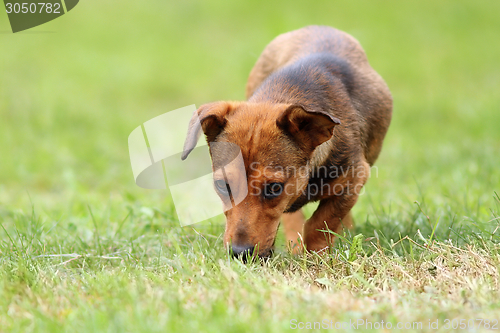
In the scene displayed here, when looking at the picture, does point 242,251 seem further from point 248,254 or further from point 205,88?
point 205,88

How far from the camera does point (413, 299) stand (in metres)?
2.89

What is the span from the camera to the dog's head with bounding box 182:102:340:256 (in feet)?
11.2

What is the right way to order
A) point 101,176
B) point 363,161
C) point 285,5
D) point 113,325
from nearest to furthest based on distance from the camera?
point 113,325, point 363,161, point 101,176, point 285,5

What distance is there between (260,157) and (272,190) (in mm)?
248

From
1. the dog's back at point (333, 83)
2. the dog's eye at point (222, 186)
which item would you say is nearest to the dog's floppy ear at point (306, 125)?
the dog's back at point (333, 83)

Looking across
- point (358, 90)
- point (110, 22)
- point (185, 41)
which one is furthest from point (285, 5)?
point (358, 90)

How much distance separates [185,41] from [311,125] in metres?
11.8

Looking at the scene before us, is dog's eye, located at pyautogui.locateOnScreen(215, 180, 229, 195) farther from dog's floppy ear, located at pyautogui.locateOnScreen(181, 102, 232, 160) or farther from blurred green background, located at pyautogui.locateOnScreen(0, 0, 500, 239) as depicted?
blurred green background, located at pyautogui.locateOnScreen(0, 0, 500, 239)

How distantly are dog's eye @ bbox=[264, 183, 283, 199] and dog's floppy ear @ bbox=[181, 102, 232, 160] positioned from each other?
590 mm

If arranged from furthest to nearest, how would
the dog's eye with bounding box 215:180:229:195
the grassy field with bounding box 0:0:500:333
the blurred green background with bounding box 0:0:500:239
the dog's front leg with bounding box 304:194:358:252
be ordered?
the blurred green background with bounding box 0:0:500:239 → the dog's front leg with bounding box 304:194:358:252 → the dog's eye with bounding box 215:180:229:195 → the grassy field with bounding box 0:0:500:333

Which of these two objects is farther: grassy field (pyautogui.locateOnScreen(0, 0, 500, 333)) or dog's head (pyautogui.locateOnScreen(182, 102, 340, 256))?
dog's head (pyautogui.locateOnScreen(182, 102, 340, 256))

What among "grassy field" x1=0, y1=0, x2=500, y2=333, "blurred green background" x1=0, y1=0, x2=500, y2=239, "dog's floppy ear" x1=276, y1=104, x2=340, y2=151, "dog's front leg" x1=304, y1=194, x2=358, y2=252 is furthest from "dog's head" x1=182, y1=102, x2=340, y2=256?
"blurred green background" x1=0, y1=0, x2=500, y2=239

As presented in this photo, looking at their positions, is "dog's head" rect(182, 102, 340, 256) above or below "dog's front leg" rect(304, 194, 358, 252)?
above

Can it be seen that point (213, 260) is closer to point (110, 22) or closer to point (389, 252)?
point (389, 252)
